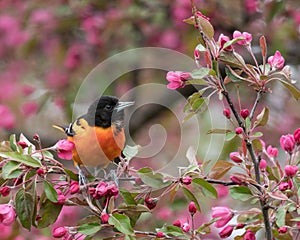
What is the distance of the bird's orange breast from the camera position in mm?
2234

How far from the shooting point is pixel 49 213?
1.76m

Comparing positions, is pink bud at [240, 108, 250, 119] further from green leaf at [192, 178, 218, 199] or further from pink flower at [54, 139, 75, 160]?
pink flower at [54, 139, 75, 160]

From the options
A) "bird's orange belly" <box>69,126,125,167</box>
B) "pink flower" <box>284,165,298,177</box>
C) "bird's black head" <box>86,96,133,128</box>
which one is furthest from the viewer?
"bird's black head" <box>86,96,133,128</box>

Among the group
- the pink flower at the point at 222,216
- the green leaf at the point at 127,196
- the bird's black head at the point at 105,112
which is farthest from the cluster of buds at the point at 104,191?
the bird's black head at the point at 105,112

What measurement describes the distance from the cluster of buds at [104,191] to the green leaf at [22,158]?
0.16 meters

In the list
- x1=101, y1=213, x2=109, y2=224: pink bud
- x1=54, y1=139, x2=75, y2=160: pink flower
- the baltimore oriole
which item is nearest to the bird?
the baltimore oriole

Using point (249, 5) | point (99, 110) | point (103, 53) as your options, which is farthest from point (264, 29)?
point (99, 110)

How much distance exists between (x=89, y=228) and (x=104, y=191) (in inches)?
4.5

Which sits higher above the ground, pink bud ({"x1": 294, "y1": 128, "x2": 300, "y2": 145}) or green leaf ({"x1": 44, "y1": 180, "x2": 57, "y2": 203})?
pink bud ({"x1": 294, "y1": 128, "x2": 300, "y2": 145})

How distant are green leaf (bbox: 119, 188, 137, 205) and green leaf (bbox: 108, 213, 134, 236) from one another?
0.08 m

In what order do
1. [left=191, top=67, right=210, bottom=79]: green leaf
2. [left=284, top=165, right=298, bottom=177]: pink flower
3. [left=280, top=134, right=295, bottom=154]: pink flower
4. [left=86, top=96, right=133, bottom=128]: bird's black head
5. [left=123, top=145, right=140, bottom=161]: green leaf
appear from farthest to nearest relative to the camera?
[left=86, top=96, right=133, bottom=128]: bird's black head < [left=123, top=145, right=140, bottom=161]: green leaf < [left=280, top=134, right=295, bottom=154]: pink flower < [left=284, top=165, right=298, bottom=177]: pink flower < [left=191, top=67, right=210, bottom=79]: green leaf

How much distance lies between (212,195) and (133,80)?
281 cm

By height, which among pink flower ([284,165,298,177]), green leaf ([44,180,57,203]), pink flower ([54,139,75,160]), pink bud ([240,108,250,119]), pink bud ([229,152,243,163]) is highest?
pink bud ([240,108,250,119])

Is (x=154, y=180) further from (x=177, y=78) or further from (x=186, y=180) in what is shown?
(x=177, y=78)
